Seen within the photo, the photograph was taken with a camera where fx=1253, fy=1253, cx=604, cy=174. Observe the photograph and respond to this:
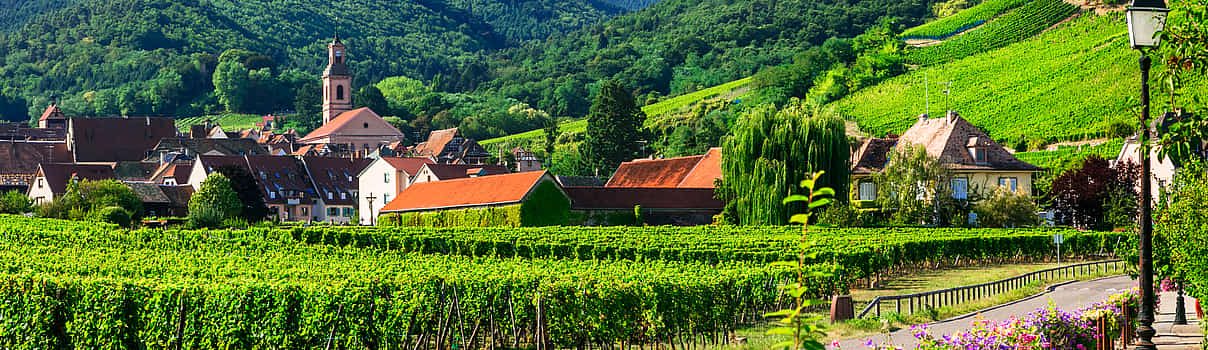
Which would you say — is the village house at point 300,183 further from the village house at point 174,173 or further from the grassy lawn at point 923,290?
the grassy lawn at point 923,290

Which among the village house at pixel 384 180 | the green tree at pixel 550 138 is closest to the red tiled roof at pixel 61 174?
the village house at pixel 384 180

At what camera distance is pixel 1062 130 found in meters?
85.9

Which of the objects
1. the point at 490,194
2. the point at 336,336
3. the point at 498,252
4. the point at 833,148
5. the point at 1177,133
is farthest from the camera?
the point at 490,194

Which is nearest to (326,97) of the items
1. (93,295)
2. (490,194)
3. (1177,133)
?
(490,194)

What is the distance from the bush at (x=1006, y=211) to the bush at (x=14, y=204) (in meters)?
→ 58.1

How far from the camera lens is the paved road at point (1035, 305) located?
982 inches

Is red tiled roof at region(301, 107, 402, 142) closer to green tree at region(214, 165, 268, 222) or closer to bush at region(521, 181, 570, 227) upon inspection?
green tree at region(214, 165, 268, 222)

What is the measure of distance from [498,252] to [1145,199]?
3429cm

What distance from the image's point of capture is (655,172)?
8925cm

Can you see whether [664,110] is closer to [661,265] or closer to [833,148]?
[833,148]

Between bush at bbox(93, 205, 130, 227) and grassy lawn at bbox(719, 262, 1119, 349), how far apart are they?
45777 mm

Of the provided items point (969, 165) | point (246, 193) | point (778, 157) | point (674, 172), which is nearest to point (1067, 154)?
point (969, 165)

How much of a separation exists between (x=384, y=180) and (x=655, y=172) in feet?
68.1

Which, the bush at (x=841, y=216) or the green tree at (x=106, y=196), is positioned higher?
the green tree at (x=106, y=196)
